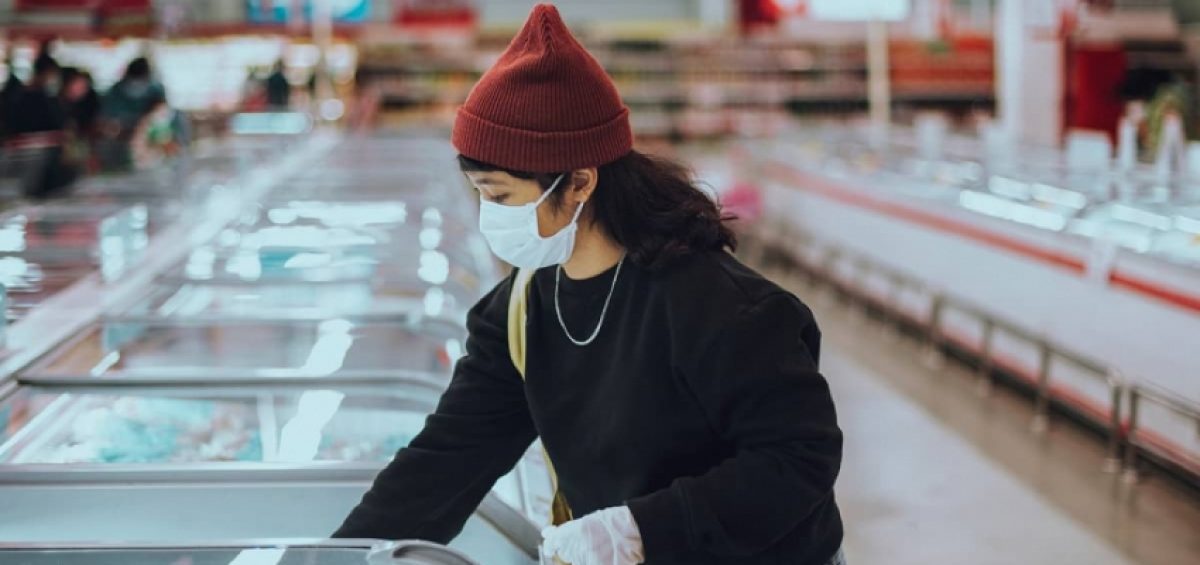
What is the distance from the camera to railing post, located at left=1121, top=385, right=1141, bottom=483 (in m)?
4.61

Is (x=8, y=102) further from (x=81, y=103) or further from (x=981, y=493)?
(x=981, y=493)

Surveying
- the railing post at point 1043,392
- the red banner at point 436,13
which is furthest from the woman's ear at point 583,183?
the red banner at point 436,13

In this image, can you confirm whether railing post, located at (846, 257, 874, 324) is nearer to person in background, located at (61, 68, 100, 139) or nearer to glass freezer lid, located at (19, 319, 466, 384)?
glass freezer lid, located at (19, 319, 466, 384)

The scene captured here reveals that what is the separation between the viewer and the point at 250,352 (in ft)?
10.8

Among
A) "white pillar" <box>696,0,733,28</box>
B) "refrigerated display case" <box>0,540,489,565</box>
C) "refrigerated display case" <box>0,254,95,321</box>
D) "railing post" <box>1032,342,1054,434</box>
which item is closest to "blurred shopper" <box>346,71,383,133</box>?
"white pillar" <box>696,0,733,28</box>

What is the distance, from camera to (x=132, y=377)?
293 cm

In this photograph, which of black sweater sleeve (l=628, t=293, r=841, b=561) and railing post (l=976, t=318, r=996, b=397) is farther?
railing post (l=976, t=318, r=996, b=397)

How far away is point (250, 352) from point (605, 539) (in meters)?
2.01

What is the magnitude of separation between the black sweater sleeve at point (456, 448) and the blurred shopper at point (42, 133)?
527cm

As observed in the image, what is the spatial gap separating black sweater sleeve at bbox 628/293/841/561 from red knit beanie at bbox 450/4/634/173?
0.96 ft

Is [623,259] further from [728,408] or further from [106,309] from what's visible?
[106,309]

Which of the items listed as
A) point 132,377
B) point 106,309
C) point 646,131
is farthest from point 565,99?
point 646,131

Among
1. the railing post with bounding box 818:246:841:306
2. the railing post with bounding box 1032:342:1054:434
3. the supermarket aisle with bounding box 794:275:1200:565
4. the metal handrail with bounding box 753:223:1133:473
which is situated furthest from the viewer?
the railing post with bounding box 818:246:841:306

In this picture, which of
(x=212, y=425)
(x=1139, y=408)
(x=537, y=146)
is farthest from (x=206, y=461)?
(x=1139, y=408)
